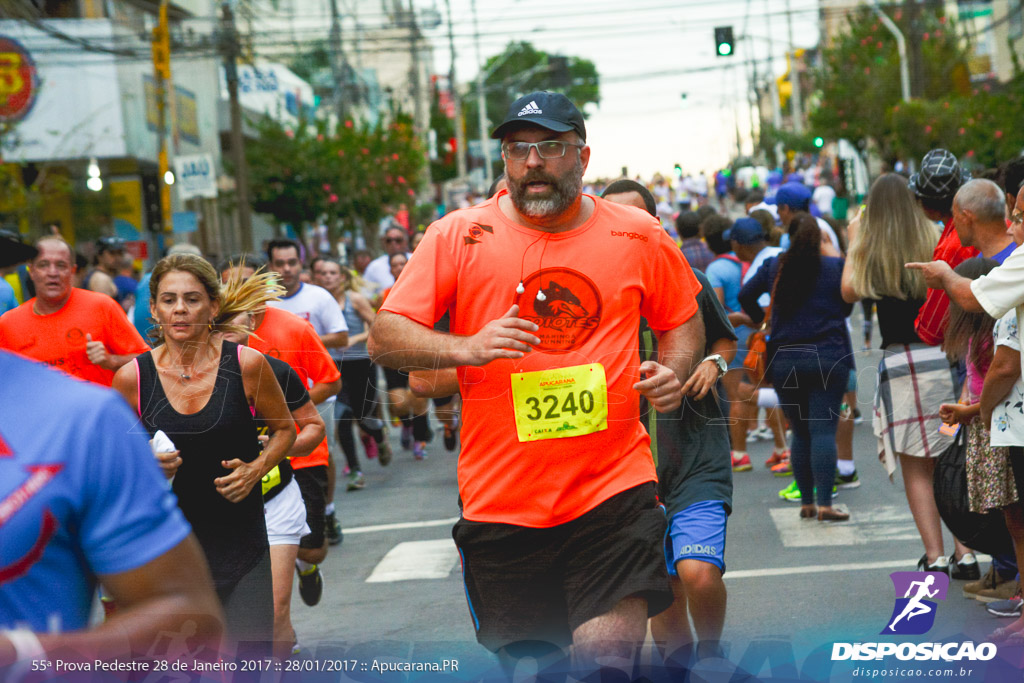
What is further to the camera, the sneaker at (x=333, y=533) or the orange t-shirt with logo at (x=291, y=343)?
the sneaker at (x=333, y=533)

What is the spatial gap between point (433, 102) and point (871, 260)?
65.9m

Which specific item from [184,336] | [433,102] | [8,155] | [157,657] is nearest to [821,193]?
[8,155]

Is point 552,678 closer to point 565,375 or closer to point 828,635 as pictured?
point 565,375

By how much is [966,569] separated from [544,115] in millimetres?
4001

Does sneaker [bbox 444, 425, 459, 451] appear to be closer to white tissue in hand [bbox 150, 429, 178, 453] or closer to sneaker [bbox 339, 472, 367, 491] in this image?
sneaker [bbox 339, 472, 367, 491]

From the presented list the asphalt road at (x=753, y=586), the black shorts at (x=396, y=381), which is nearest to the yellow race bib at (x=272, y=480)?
the asphalt road at (x=753, y=586)

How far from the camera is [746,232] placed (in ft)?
31.5

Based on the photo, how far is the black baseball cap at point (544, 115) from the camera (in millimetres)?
3822

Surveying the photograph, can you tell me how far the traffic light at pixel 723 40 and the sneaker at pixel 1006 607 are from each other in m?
21.8

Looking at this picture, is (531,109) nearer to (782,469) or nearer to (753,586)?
(753,586)

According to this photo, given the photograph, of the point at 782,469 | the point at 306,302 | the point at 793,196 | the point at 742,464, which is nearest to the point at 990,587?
the point at 782,469

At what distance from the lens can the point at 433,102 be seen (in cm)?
7112

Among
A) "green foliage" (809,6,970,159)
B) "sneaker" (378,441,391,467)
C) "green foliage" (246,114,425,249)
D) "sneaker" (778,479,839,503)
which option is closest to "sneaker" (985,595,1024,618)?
"sneaker" (778,479,839,503)

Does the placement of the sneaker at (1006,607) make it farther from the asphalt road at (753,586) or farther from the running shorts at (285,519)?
the running shorts at (285,519)
